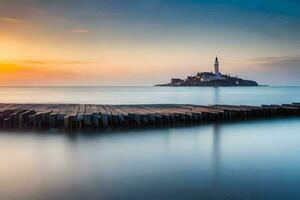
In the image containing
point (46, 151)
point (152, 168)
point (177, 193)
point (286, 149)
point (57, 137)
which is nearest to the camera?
point (177, 193)

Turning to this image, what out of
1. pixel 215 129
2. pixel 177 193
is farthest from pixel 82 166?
pixel 215 129

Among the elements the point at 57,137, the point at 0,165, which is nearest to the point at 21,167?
the point at 0,165

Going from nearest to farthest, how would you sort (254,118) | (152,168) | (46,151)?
(152,168) → (46,151) → (254,118)

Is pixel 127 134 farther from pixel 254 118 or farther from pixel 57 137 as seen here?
pixel 254 118

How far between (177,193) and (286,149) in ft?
25.3

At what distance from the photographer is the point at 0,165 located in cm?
1104

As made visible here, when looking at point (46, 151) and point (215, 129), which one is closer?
point (46, 151)

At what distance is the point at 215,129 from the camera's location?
18.5 meters

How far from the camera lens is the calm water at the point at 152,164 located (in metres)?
8.17

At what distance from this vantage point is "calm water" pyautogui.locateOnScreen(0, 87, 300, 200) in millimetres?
8172

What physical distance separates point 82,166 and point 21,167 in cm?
163

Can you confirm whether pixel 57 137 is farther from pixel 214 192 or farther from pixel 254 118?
pixel 254 118

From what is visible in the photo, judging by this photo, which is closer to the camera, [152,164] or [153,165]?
[153,165]

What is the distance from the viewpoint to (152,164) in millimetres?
11195
